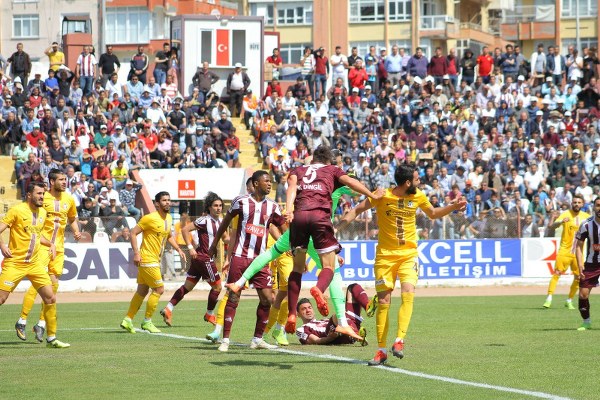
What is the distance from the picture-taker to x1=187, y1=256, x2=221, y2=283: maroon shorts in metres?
19.4

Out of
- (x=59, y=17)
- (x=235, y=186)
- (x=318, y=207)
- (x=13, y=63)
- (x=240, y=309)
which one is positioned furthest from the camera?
(x=59, y=17)

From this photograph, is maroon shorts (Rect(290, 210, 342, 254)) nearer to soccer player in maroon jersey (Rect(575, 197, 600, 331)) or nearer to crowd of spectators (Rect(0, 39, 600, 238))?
soccer player in maroon jersey (Rect(575, 197, 600, 331))

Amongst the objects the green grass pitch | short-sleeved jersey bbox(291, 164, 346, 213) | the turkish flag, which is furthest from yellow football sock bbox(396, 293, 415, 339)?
the turkish flag

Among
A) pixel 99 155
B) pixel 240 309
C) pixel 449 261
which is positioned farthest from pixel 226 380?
pixel 99 155

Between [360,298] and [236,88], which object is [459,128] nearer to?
[236,88]

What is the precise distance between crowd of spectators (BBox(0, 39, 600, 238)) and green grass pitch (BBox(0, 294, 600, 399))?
579 inches

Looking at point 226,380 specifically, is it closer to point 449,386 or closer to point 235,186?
point 449,386

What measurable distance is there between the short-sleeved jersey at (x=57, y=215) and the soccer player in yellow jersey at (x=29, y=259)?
1211 millimetres

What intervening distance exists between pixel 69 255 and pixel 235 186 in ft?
23.9

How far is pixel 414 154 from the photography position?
3741 centimetres

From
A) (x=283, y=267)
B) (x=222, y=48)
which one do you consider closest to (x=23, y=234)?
(x=283, y=267)

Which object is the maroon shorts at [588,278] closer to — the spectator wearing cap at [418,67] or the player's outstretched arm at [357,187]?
the player's outstretched arm at [357,187]

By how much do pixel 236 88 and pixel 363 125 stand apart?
503cm

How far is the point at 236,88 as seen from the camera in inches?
1645
